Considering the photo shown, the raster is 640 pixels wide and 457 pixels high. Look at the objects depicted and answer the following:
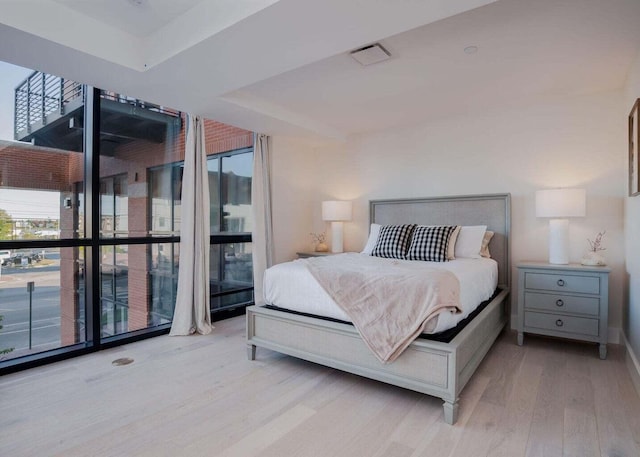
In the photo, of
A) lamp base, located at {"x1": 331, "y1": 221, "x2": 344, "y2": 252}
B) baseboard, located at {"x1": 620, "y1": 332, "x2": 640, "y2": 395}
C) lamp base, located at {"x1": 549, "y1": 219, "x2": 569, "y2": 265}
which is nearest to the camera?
baseboard, located at {"x1": 620, "y1": 332, "x2": 640, "y2": 395}

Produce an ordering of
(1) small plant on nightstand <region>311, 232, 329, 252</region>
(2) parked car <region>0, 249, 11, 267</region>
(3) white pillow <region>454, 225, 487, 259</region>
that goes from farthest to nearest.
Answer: (1) small plant on nightstand <region>311, 232, 329, 252</region> < (3) white pillow <region>454, 225, 487, 259</region> < (2) parked car <region>0, 249, 11, 267</region>

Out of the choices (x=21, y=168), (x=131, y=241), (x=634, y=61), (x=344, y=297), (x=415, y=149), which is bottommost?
(x=344, y=297)

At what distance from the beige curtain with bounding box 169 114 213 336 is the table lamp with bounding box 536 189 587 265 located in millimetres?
3331

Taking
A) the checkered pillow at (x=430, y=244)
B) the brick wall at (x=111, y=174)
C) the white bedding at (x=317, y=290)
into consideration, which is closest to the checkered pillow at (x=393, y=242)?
the checkered pillow at (x=430, y=244)

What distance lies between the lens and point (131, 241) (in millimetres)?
3295

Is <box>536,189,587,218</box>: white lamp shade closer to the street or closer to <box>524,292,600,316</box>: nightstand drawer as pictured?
<box>524,292,600,316</box>: nightstand drawer

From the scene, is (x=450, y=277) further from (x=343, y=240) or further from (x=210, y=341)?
(x=343, y=240)

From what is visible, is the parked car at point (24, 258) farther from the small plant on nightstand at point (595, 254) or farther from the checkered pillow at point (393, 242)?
the small plant on nightstand at point (595, 254)

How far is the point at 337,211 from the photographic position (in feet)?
14.9

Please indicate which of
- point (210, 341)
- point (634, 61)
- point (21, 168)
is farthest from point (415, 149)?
point (21, 168)

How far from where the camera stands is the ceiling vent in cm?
244

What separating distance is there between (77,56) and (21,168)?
113cm

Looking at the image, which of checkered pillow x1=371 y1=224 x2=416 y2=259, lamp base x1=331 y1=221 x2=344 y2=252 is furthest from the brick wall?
checkered pillow x1=371 y1=224 x2=416 y2=259

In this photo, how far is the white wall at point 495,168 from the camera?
10.4 feet
